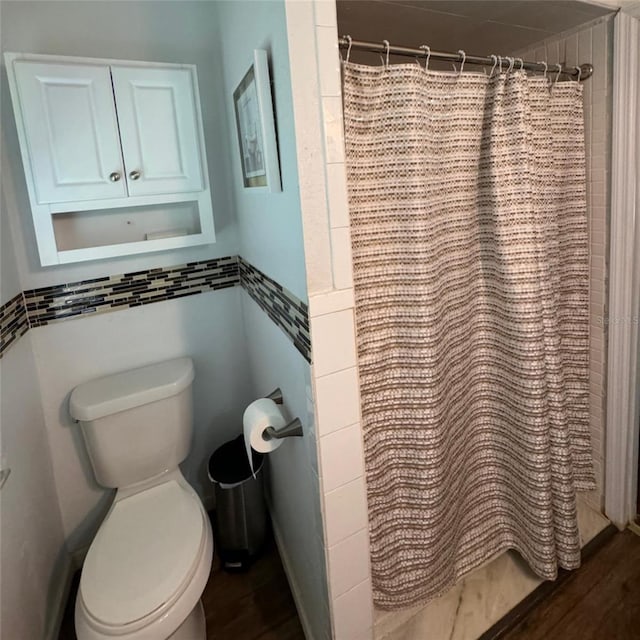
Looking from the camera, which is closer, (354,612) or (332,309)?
(332,309)

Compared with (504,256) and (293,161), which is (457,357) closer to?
(504,256)

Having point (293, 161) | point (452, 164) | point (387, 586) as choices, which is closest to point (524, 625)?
point (387, 586)

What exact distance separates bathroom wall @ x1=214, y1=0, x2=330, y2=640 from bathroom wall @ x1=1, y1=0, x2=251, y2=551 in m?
0.09

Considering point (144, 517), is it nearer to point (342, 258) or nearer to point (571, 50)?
point (342, 258)

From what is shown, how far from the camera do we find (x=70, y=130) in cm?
132

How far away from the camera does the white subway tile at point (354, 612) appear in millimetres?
1138

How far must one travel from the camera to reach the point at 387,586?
1294 mm

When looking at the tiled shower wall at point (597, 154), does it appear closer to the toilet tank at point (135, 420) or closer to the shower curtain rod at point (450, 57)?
the shower curtain rod at point (450, 57)

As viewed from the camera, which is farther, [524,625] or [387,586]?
[524,625]

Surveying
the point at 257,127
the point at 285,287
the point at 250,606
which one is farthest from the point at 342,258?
the point at 250,606

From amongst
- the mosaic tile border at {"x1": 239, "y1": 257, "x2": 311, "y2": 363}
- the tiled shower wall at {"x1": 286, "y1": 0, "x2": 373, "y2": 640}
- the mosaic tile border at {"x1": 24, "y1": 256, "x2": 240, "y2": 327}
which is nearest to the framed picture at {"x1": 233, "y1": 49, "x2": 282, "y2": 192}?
the tiled shower wall at {"x1": 286, "y1": 0, "x2": 373, "y2": 640}

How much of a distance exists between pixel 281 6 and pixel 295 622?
180cm

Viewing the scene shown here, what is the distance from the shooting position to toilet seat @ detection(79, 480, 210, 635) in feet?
3.76

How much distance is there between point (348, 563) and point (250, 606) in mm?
697
